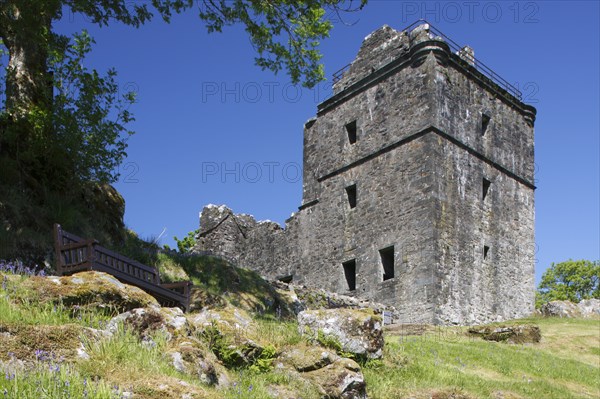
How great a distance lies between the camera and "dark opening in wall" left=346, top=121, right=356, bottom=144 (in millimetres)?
29844

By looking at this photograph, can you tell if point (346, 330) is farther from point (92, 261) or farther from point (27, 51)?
point (27, 51)

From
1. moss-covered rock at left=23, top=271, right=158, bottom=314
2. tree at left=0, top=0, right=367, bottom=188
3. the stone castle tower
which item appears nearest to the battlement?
the stone castle tower

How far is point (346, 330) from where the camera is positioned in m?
10.6

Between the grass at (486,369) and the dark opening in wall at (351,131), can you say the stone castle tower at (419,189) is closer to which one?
the dark opening in wall at (351,131)

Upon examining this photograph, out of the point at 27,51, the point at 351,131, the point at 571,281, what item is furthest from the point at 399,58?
the point at 571,281

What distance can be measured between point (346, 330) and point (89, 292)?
3.99 m

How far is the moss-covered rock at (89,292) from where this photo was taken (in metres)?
8.16

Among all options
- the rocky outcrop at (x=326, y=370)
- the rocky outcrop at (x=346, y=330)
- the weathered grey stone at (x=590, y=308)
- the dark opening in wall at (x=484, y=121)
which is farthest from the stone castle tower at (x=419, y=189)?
the rocky outcrop at (x=326, y=370)

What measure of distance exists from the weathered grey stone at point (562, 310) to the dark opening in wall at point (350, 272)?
796 centimetres

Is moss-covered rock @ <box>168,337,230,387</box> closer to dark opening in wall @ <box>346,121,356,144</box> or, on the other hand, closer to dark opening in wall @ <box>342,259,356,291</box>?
dark opening in wall @ <box>342,259,356,291</box>

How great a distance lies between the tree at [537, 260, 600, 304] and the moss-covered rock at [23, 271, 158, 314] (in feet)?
160

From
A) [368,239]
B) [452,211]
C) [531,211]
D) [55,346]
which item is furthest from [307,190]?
[55,346]

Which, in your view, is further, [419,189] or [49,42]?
[419,189]

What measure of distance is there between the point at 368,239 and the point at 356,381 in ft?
61.3
